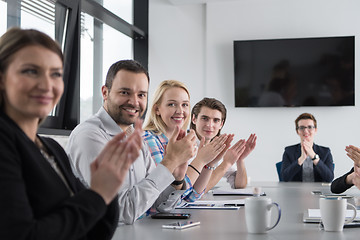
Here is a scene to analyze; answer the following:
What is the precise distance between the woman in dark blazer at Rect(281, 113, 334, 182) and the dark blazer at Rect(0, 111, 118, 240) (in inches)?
147

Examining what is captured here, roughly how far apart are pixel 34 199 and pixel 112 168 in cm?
18

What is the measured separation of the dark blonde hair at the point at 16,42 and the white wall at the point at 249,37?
16.4 ft

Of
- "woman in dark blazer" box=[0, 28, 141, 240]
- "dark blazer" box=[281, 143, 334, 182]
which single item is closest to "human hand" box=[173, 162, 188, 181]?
"woman in dark blazer" box=[0, 28, 141, 240]

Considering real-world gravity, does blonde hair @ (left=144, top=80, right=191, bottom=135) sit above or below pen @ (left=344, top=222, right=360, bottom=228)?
above

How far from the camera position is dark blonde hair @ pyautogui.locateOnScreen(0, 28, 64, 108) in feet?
3.36

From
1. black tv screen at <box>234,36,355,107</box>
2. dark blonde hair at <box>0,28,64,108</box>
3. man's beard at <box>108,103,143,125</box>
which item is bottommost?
man's beard at <box>108,103,143,125</box>

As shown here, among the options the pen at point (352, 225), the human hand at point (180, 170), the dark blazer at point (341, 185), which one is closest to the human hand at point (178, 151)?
the human hand at point (180, 170)

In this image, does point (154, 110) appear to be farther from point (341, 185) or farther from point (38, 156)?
point (38, 156)

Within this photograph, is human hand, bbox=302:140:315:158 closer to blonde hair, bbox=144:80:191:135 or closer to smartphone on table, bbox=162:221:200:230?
blonde hair, bbox=144:80:191:135

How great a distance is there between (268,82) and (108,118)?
13.4 feet

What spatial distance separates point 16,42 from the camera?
1.03m

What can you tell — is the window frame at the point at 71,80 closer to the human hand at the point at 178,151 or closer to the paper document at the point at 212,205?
the paper document at the point at 212,205

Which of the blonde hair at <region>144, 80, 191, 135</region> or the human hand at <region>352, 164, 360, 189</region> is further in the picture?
the blonde hair at <region>144, 80, 191, 135</region>

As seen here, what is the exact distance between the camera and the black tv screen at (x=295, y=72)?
226 inches
